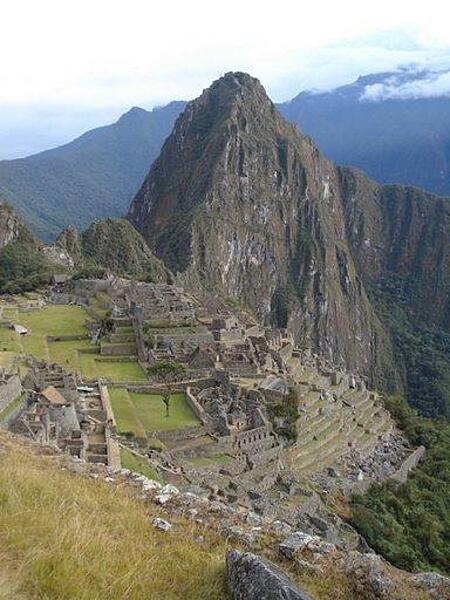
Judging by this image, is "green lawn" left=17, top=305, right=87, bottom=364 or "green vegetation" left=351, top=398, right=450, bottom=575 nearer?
"green vegetation" left=351, top=398, right=450, bottom=575

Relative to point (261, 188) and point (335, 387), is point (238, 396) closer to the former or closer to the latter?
point (335, 387)

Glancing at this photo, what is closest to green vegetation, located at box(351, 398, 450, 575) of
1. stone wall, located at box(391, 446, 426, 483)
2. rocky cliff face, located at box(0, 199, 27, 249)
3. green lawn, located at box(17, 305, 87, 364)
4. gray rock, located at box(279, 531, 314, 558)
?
stone wall, located at box(391, 446, 426, 483)

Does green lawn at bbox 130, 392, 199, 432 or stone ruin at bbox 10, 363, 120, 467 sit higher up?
stone ruin at bbox 10, 363, 120, 467

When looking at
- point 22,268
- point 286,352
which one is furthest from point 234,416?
point 22,268

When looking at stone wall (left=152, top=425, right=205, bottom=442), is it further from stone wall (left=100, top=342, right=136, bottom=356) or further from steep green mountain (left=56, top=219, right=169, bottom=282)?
steep green mountain (left=56, top=219, right=169, bottom=282)

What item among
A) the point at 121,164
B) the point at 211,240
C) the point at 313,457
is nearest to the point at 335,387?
the point at 313,457

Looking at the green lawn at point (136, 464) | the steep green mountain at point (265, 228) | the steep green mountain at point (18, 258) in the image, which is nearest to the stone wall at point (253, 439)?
the green lawn at point (136, 464)
